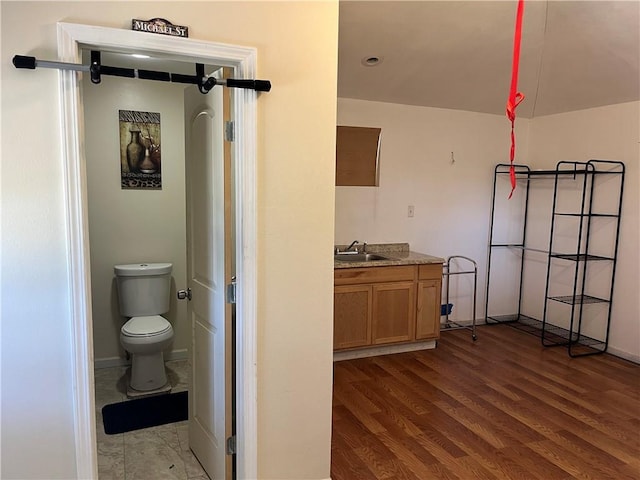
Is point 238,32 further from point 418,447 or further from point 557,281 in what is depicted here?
point 557,281

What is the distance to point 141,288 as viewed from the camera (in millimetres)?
3361

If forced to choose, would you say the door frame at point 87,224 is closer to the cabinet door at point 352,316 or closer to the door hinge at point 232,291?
the door hinge at point 232,291

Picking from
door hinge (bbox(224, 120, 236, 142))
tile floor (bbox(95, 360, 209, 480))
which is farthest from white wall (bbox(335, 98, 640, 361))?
door hinge (bbox(224, 120, 236, 142))

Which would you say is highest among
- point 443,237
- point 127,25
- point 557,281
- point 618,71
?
point 618,71

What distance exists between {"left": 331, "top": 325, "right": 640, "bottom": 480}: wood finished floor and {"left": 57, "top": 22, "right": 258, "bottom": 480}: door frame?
86cm

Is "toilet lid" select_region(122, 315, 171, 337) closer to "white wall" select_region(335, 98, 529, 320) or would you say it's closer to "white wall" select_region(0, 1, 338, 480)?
"white wall" select_region(0, 1, 338, 480)

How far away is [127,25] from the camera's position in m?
1.60

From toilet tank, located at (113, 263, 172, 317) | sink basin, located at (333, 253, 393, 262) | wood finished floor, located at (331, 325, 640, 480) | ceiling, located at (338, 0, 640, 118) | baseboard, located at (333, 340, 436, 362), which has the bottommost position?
wood finished floor, located at (331, 325, 640, 480)

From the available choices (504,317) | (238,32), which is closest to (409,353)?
(504,317)

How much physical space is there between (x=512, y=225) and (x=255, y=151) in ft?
12.8

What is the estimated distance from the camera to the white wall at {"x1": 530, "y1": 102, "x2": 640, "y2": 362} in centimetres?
386

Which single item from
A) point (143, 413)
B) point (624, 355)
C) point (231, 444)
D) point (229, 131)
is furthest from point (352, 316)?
point (624, 355)

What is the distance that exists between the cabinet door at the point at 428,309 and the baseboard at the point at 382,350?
0.41 feet

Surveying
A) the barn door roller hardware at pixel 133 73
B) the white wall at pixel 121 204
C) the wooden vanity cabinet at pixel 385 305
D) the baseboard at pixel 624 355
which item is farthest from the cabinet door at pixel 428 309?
the barn door roller hardware at pixel 133 73
